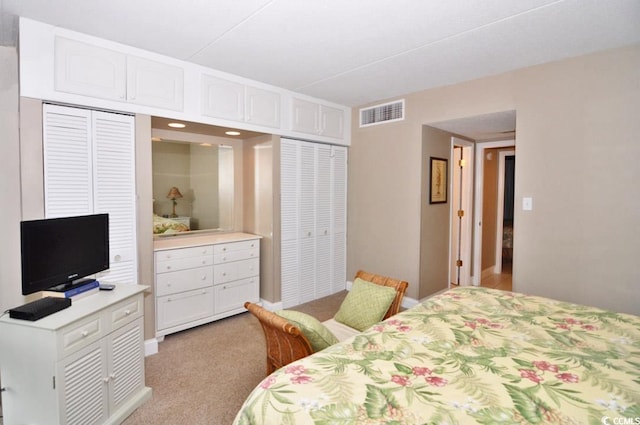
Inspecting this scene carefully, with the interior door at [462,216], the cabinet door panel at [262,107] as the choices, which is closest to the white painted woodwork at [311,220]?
the cabinet door panel at [262,107]

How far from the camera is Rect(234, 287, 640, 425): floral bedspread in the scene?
3.54 feet

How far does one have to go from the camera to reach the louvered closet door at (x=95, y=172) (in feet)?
7.62

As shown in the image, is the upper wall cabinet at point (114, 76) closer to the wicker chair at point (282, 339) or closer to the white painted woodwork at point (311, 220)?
the white painted woodwork at point (311, 220)

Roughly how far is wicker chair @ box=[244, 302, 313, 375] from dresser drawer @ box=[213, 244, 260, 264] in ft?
5.18

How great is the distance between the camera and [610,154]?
2607 mm

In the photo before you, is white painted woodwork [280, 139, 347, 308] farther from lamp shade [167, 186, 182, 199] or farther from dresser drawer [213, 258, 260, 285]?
lamp shade [167, 186, 182, 199]

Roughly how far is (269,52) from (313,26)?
0.58m

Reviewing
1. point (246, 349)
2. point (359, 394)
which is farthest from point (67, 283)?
point (359, 394)

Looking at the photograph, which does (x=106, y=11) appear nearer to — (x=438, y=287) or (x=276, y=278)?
(x=276, y=278)

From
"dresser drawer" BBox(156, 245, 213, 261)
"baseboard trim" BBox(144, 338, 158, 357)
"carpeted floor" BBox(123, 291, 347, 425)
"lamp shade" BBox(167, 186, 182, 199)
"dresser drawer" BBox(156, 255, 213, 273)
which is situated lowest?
"carpeted floor" BBox(123, 291, 347, 425)

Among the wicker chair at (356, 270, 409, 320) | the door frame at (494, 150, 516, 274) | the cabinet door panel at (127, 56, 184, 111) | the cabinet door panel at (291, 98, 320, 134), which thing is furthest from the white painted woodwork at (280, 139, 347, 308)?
the door frame at (494, 150, 516, 274)

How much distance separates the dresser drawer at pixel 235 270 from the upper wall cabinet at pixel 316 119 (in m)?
1.69

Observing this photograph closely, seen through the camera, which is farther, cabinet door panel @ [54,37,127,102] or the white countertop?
the white countertop

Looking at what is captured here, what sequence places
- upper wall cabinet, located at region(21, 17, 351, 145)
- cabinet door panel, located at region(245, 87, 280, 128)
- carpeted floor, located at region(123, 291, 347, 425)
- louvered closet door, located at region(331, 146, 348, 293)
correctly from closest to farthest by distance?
carpeted floor, located at region(123, 291, 347, 425)
upper wall cabinet, located at region(21, 17, 351, 145)
cabinet door panel, located at region(245, 87, 280, 128)
louvered closet door, located at region(331, 146, 348, 293)
